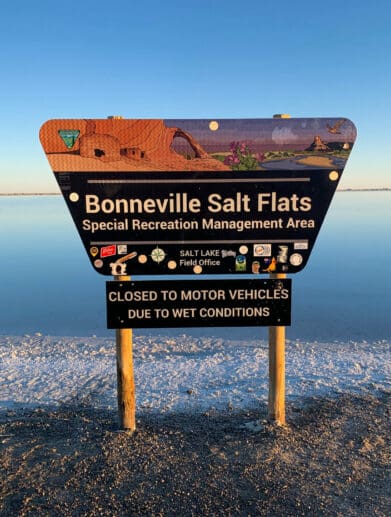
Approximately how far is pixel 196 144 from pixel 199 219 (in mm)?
601

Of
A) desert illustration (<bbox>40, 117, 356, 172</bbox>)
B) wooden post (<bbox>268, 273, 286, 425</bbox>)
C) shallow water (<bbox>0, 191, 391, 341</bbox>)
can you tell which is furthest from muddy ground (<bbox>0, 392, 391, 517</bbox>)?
shallow water (<bbox>0, 191, 391, 341</bbox>)

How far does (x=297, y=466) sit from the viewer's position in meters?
3.34

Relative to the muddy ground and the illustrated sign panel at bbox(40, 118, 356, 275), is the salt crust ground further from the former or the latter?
the illustrated sign panel at bbox(40, 118, 356, 275)

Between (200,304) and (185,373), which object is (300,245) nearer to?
(200,304)

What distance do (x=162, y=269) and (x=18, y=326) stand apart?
22.3 ft

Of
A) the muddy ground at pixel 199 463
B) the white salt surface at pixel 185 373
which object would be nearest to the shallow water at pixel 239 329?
the white salt surface at pixel 185 373

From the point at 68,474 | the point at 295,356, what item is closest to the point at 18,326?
the point at 295,356

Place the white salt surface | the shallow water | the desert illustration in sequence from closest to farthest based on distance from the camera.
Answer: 1. the desert illustration
2. the white salt surface
3. the shallow water

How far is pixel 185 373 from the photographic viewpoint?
540 cm

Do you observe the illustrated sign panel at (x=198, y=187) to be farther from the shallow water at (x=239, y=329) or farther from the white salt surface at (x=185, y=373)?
the shallow water at (x=239, y=329)

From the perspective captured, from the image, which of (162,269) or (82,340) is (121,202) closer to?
(162,269)

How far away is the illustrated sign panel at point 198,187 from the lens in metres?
3.46

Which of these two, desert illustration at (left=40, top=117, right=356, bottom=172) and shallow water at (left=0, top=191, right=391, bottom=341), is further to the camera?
shallow water at (left=0, top=191, right=391, bottom=341)

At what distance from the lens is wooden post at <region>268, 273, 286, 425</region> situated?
386 centimetres
